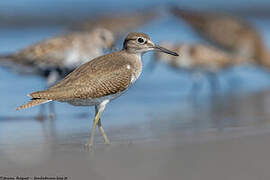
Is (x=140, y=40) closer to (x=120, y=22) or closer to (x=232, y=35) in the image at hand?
(x=232, y=35)

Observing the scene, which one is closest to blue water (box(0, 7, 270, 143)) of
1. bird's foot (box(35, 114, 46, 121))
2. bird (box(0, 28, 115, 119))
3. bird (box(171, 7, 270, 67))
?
bird's foot (box(35, 114, 46, 121))

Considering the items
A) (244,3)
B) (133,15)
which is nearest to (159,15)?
(133,15)

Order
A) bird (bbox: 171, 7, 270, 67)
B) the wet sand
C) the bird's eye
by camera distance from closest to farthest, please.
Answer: the wet sand
the bird's eye
bird (bbox: 171, 7, 270, 67)

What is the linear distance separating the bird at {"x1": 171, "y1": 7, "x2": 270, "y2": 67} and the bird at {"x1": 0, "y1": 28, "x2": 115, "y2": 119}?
482cm

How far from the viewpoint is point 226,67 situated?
41.9 feet

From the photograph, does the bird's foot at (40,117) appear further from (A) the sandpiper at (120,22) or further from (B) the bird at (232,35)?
(B) the bird at (232,35)

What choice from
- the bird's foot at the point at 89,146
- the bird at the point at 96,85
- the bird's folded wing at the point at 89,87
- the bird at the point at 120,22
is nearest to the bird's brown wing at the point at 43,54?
the bird at the point at 96,85

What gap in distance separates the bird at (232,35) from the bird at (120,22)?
4.80 feet

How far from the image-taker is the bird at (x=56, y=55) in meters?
9.67

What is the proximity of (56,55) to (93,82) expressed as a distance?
3.53 metres

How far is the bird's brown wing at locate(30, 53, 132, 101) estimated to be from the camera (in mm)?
6172

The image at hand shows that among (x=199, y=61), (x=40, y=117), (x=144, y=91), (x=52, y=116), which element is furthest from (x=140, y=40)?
(x=199, y=61)

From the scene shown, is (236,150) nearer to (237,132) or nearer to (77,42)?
(237,132)

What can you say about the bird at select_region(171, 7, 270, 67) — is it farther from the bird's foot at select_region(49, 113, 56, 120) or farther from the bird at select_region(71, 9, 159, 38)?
A: the bird's foot at select_region(49, 113, 56, 120)
